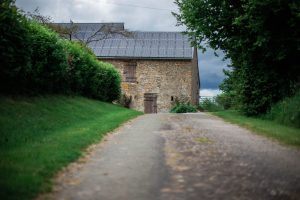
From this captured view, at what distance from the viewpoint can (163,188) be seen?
6863 mm

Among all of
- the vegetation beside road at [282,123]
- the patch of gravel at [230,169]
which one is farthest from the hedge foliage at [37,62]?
the vegetation beside road at [282,123]

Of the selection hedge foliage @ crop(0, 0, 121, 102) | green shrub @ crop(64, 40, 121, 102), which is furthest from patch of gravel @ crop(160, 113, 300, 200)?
green shrub @ crop(64, 40, 121, 102)

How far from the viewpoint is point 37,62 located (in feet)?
56.6

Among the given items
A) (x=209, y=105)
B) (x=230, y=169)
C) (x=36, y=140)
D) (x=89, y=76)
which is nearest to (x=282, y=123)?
(x=230, y=169)

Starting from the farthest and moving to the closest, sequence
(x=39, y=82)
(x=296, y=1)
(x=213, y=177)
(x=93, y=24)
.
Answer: (x=93, y=24), (x=39, y=82), (x=296, y=1), (x=213, y=177)

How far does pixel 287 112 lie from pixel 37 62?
412 inches

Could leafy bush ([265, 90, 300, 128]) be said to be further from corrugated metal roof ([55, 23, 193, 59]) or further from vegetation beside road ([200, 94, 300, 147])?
corrugated metal roof ([55, 23, 193, 59])

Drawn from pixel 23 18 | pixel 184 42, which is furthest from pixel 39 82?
pixel 184 42

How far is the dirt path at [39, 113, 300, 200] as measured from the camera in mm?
6598

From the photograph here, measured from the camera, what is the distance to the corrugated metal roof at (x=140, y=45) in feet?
141

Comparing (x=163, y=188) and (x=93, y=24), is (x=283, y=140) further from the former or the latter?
(x=93, y=24)

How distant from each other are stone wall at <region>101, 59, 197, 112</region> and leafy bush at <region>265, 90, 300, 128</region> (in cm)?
2250

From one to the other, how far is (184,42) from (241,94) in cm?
2303

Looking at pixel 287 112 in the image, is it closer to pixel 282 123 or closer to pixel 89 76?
pixel 282 123
